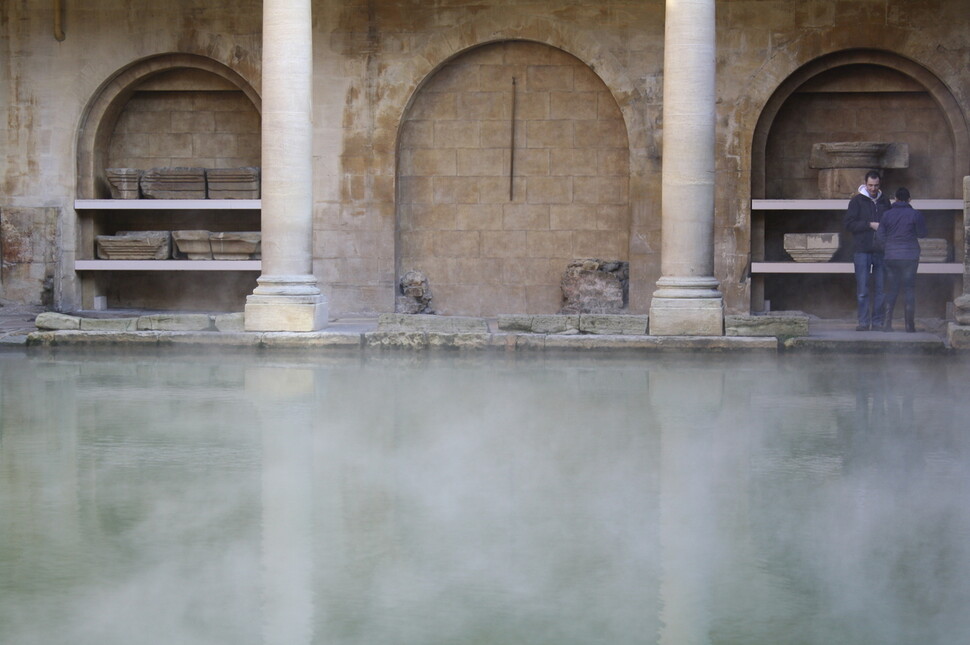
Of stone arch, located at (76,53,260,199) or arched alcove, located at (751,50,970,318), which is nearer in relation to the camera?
arched alcove, located at (751,50,970,318)

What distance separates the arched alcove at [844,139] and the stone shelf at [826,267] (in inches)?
18.8

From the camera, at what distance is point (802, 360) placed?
11969 millimetres

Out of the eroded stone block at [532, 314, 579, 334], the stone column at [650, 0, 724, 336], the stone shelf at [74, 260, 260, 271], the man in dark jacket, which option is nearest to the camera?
the eroded stone block at [532, 314, 579, 334]

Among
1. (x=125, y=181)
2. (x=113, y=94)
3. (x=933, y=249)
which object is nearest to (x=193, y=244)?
(x=125, y=181)

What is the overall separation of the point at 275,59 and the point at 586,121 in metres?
5.22

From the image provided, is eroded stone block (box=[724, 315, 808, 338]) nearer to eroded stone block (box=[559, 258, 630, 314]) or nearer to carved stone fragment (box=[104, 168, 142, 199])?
eroded stone block (box=[559, 258, 630, 314])

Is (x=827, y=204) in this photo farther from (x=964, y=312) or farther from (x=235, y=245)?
(x=235, y=245)

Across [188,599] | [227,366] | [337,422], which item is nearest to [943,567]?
[188,599]

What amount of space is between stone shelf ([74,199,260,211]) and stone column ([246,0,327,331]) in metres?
3.23

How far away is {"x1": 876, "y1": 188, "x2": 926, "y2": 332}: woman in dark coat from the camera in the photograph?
13.9 metres

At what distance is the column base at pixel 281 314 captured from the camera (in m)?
13.5

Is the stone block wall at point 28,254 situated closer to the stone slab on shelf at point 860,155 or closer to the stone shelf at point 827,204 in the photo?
the stone shelf at point 827,204

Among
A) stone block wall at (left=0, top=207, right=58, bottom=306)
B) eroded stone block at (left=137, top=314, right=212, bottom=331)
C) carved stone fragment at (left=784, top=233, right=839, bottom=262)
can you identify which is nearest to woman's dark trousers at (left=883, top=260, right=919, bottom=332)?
carved stone fragment at (left=784, top=233, right=839, bottom=262)

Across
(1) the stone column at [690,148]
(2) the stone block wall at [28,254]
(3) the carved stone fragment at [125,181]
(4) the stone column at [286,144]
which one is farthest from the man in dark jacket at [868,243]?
(2) the stone block wall at [28,254]
